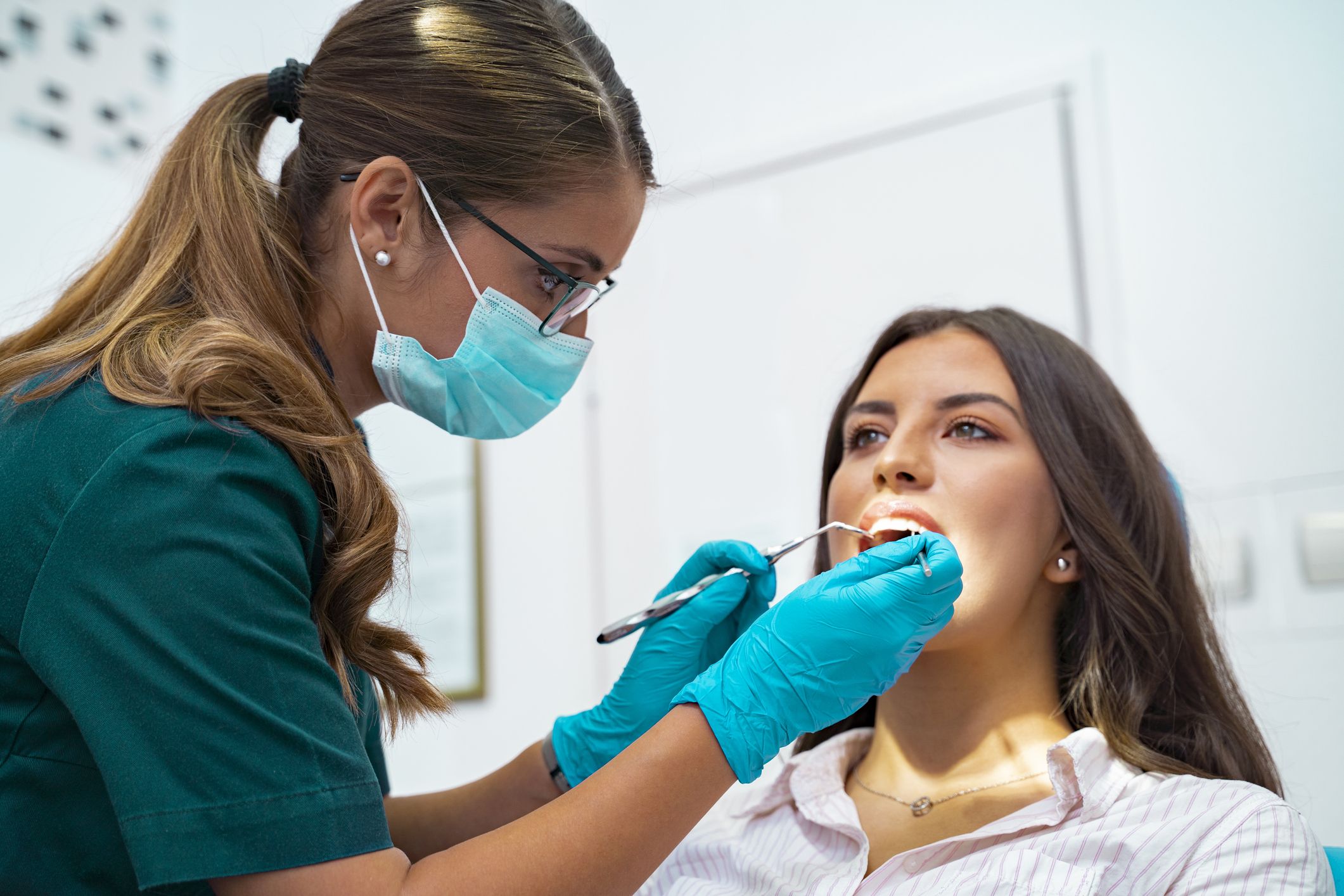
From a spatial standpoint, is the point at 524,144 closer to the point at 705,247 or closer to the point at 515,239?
the point at 515,239

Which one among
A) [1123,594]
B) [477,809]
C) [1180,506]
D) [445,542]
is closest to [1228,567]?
[1180,506]

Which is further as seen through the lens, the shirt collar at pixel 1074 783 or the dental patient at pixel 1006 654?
the dental patient at pixel 1006 654

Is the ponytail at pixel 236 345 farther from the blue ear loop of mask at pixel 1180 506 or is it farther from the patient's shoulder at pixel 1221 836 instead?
the blue ear loop of mask at pixel 1180 506

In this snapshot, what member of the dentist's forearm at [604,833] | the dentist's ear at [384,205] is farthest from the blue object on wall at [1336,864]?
the dentist's ear at [384,205]

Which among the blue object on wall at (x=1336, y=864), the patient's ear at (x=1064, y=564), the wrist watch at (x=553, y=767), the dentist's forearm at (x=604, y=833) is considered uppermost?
the patient's ear at (x=1064, y=564)

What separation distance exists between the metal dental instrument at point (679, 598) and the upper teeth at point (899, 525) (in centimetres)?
2

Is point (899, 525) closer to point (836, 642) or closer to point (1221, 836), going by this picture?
point (836, 642)

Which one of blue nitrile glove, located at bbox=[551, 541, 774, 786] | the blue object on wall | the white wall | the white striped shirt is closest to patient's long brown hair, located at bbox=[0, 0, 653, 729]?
blue nitrile glove, located at bbox=[551, 541, 774, 786]

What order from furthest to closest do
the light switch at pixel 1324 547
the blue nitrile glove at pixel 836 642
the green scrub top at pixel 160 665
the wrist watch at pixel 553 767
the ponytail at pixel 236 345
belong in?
the light switch at pixel 1324 547 → the wrist watch at pixel 553 767 → the blue nitrile glove at pixel 836 642 → the ponytail at pixel 236 345 → the green scrub top at pixel 160 665

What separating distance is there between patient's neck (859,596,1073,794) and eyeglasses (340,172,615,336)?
687 mm

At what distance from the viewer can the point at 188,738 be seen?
0.90m

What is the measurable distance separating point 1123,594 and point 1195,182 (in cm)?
101

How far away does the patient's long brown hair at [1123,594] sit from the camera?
4.83ft

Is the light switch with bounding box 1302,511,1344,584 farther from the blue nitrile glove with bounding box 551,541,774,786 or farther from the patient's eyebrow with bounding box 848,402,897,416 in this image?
the blue nitrile glove with bounding box 551,541,774,786
